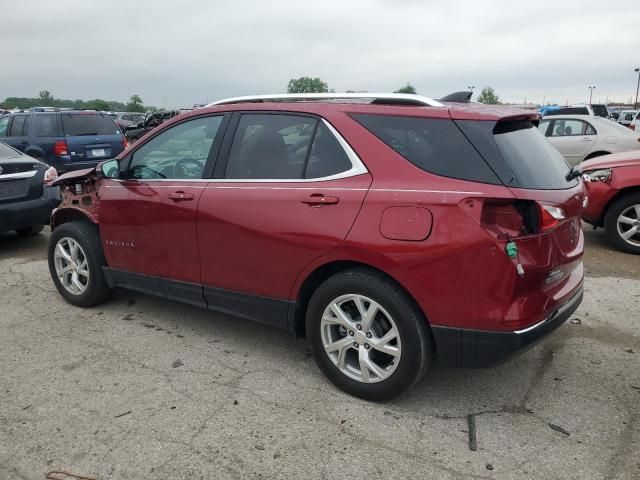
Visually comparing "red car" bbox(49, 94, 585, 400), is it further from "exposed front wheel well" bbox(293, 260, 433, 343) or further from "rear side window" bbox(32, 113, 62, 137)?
"rear side window" bbox(32, 113, 62, 137)

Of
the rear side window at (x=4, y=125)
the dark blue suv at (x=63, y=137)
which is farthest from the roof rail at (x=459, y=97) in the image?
the rear side window at (x=4, y=125)

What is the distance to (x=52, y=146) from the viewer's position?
1077 cm

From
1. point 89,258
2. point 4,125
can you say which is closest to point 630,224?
point 89,258

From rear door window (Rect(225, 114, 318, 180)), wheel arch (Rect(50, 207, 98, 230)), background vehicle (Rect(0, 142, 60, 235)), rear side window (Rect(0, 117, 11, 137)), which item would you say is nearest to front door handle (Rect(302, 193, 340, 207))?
rear door window (Rect(225, 114, 318, 180))

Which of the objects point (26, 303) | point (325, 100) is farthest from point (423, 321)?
point (26, 303)

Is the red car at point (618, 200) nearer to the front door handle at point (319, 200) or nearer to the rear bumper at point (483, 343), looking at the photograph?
the rear bumper at point (483, 343)

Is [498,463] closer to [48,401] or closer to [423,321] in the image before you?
[423,321]

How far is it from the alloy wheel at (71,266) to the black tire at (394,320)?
2.43 meters

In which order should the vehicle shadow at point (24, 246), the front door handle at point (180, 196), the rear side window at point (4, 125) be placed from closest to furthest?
the front door handle at point (180, 196) < the vehicle shadow at point (24, 246) < the rear side window at point (4, 125)

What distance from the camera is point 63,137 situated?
35.7ft

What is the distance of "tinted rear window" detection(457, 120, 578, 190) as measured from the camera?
2773 millimetres

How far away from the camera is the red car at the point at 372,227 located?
2.72 meters

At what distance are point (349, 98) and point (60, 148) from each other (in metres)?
9.08

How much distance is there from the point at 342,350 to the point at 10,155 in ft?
19.1
